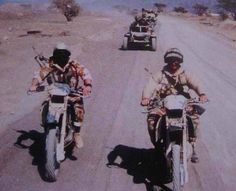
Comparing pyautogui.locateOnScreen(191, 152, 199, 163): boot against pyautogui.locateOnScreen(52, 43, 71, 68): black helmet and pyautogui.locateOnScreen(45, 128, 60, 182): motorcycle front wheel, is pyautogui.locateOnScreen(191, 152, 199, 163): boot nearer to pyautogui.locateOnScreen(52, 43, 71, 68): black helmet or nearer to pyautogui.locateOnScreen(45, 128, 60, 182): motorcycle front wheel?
pyautogui.locateOnScreen(45, 128, 60, 182): motorcycle front wheel

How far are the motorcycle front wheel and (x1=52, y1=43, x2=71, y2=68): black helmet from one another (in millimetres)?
1189

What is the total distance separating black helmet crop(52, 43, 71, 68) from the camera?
689 cm

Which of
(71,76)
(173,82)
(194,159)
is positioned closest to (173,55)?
(173,82)

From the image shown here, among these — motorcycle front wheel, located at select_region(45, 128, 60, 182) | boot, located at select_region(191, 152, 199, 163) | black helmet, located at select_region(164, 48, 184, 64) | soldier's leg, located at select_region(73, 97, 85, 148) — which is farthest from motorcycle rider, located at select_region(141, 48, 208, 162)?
motorcycle front wheel, located at select_region(45, 128, 60, 182)

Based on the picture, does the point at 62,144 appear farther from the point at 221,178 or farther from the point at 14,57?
the point at 14,57

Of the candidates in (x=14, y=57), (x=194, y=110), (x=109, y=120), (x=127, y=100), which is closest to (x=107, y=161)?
(x=194, y=110)

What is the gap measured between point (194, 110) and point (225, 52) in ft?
55.8

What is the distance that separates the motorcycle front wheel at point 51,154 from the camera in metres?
6.04

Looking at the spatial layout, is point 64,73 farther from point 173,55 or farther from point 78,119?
point 173,55

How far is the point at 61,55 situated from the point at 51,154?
62.4 inches

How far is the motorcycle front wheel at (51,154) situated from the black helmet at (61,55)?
46.8 inches

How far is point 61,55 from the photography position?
6.93 m

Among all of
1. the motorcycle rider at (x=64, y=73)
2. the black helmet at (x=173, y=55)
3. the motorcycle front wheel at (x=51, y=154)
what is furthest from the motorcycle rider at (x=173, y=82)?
the motorcycle front wheel at (x=51, y=154)

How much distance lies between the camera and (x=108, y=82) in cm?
1348
